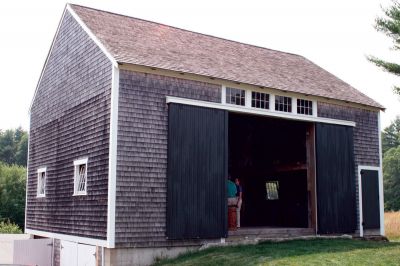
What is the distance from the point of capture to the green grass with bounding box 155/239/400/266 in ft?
43.1

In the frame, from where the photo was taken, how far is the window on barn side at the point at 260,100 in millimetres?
17350

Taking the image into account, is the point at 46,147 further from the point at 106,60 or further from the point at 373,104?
the point at 373,104

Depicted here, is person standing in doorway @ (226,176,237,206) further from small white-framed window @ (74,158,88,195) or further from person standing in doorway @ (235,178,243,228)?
small white-framed window @ (74,158,88,195)

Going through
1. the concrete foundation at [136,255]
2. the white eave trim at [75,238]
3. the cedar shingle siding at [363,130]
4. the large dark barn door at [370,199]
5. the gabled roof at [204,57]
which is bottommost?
→ the concrete foundation at [136,255]

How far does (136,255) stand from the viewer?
1451 centimetres

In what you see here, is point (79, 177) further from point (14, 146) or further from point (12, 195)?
point (14, 146)

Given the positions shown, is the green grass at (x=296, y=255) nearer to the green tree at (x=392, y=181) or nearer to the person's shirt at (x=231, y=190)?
the person's shirt at (x=231, y=190)

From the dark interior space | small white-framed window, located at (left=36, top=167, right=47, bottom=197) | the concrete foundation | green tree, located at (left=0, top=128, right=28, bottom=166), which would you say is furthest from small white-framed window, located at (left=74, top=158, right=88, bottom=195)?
green tree, located at (left=0, top=128, right=28, bottom=166)

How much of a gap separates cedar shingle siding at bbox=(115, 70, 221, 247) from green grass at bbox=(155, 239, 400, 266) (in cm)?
121

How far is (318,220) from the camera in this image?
60.4 ft

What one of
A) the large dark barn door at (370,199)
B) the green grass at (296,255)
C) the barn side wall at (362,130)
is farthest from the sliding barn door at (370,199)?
the green grass at (296,255)

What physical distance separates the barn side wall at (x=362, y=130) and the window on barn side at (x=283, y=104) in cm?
164

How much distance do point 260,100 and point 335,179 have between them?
4.31 metres

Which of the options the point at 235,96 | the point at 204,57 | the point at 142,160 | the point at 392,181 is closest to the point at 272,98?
the point at 235,96
